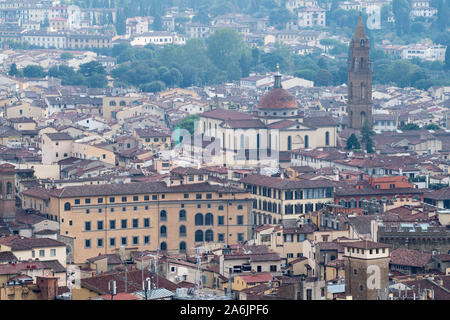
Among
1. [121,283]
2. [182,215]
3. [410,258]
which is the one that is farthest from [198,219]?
[121,283]

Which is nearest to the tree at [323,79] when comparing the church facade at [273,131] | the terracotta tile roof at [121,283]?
the church facade at [273,131]

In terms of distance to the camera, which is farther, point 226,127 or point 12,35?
point 12,35

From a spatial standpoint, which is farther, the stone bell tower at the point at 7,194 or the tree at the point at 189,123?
the tree at the point at 189,123

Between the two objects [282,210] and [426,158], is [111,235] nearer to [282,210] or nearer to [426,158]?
[282,210]

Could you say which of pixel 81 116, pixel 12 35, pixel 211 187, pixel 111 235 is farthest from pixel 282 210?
pixel 12 35

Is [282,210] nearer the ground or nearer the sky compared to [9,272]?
nearer the ground

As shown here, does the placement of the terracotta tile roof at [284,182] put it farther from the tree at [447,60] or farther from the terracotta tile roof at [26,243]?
the tree at [447,60]
